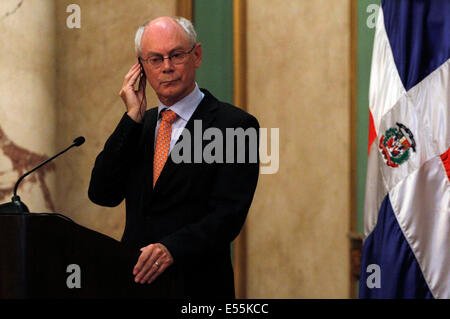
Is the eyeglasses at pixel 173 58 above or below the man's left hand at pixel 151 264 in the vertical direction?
above

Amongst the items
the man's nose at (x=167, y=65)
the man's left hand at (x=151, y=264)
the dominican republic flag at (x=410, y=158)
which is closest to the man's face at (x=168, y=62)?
the man's nose at (x=167, y=65)

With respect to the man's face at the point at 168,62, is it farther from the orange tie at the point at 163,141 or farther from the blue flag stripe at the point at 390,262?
the blue flag stripe at the point at 390,262

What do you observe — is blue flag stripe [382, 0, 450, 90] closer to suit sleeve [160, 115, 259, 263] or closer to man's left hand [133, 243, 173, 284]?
suit sleeve [160, 115, 259, 263]

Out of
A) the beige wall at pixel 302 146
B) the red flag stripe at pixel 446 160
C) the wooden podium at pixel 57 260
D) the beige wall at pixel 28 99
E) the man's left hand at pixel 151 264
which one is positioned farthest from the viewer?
the beige wall at pixel 302 146

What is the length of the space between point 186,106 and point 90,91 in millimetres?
1732

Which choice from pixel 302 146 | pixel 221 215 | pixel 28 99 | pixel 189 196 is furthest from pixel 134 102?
pixel 302 146

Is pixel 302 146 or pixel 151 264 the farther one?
pixel 302 146

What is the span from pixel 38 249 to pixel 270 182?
2.39m

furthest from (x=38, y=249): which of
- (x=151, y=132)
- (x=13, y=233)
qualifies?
(x=151, y=132)

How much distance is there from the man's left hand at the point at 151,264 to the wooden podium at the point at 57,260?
0.02 m

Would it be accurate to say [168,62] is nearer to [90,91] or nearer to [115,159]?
[115,159]

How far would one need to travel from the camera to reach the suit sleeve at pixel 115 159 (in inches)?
73.6

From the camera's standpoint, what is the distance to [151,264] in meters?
1.53
